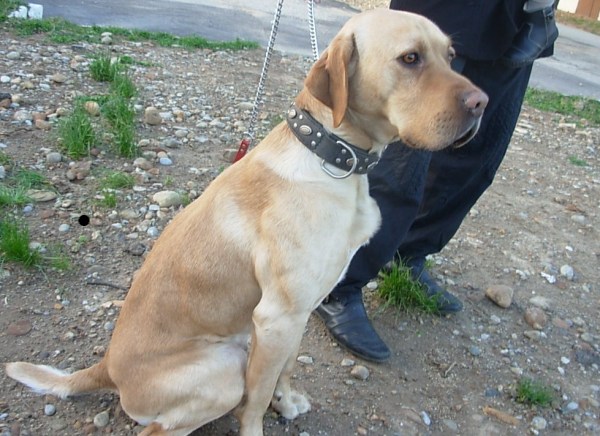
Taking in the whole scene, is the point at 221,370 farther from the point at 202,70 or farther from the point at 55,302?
the point at 202,70

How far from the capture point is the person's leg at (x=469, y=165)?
3.10 meters

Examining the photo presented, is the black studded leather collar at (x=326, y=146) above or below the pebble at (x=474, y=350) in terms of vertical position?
above

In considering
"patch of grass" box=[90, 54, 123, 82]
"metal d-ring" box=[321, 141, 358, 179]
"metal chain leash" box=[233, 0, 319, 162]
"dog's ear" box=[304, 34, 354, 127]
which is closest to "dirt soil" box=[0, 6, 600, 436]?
"patch of grass" box=[90, 54, 123, 82]

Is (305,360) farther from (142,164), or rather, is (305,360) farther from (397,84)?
(142,164)

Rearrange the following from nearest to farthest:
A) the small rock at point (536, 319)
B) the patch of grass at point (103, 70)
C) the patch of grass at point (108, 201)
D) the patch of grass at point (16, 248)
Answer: the patch of grass at point (16, 248) → the small rock at point (536, 319) → the patch of grass at point (108, 201) → the patch of grass at point (103, 70)

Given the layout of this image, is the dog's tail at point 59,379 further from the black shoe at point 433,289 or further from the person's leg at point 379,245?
the black shoe at point 433,289

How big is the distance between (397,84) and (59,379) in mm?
1756

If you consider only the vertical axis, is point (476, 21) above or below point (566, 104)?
above

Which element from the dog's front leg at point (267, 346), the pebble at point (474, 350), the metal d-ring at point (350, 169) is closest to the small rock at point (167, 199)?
the dog's front leg at point (267, 346)

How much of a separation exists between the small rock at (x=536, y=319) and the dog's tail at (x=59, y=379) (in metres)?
2.36

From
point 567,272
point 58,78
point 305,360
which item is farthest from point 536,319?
point 58,78

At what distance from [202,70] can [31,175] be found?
291cm

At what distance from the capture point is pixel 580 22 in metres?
17.0

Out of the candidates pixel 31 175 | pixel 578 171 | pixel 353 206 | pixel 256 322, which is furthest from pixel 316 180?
pixel 578 171
